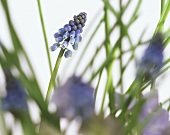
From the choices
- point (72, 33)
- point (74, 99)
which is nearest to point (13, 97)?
point (74, 99)

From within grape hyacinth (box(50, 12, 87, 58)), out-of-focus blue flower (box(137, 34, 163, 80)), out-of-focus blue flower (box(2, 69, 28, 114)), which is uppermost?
grape hyacinth (box(50, 12, 87, 58))

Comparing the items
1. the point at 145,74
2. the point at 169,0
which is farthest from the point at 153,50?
the point at 169,0

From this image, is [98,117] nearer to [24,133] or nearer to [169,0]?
[24,133]

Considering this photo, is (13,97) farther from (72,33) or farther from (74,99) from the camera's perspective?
(72,33)

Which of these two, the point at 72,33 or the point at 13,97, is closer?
the point at 13,97

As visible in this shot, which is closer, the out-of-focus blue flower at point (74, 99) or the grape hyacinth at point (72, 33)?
the out-of-focus blue flower at point (74, 99)

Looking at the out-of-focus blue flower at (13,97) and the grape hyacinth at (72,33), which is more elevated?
the grape hyacinth at (72,33)
